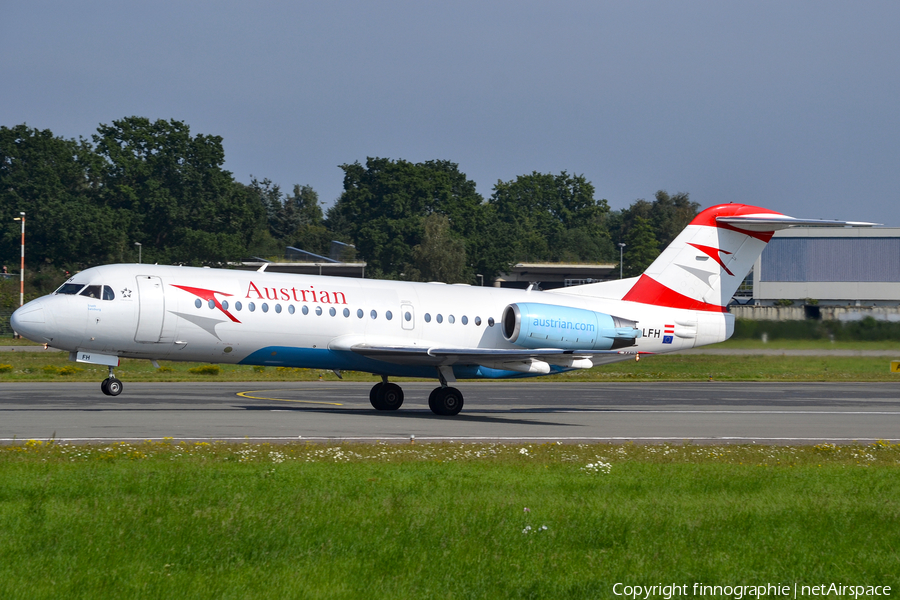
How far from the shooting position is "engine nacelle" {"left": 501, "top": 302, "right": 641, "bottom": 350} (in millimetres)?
25188

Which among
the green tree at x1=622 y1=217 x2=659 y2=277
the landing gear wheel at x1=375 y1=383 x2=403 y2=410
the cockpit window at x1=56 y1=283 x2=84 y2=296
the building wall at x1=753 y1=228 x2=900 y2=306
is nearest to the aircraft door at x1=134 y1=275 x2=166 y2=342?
the cockpit window at x1=56 y1=283 x2=84 y2=296

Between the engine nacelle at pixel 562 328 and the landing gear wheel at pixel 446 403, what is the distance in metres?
2.45

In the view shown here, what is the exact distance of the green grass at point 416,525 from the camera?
754cm

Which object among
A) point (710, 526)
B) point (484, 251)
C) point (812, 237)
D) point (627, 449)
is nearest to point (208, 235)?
point (484, 251)

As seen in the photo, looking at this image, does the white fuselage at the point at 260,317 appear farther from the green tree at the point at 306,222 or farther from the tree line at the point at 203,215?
the green tree at the point at 306,222

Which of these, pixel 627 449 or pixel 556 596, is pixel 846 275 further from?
pixel 556 596

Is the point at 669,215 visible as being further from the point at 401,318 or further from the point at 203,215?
the point at 401,318

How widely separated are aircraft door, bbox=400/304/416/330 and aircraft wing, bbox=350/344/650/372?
2.52ft

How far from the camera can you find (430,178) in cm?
12062

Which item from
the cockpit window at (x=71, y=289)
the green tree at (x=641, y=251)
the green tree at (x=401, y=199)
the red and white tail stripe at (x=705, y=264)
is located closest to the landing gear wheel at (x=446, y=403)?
the red and white tail stripe at (x=705, y=264)

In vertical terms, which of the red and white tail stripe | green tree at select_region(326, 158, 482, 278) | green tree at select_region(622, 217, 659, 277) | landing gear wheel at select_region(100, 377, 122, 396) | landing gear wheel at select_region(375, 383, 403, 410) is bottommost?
landing gear wheel at select_region(375, 383, 403, 410)

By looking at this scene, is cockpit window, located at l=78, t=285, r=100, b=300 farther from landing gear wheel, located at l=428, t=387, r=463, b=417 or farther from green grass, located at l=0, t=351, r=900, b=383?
green grass, located at l=0, t=351, r=900, b=383

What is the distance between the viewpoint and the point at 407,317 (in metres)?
25.1

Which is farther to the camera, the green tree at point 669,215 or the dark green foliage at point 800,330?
the green tree at point 669,215
